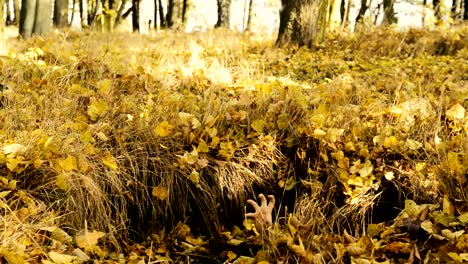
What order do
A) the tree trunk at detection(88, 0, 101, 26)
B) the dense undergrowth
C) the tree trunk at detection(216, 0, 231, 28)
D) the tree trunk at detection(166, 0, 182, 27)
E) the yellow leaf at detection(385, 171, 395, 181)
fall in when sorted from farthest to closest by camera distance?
the tree trunk at detection(216, 0, 231, 28) → the tree trunk at detection(166, 0, 182, 27) → the tree trunk at detection(88, 0, 101, 26) → the yellow leaf at detection(385, 171, 395, 181) → the dense undergrowth

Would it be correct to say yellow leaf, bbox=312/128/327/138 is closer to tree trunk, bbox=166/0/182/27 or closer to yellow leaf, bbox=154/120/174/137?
yellow leaf, bbox=154/120/174/137

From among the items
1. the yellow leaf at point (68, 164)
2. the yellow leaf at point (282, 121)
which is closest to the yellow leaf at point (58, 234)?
the yellow leaf at point (68, 164)

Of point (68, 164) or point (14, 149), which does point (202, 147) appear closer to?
point (68, 164)

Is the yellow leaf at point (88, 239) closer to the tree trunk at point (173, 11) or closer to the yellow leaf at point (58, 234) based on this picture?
the yellow leaf at point (58, 234)

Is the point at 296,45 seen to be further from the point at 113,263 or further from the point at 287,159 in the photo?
the point at 113,263

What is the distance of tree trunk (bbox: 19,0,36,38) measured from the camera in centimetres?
734

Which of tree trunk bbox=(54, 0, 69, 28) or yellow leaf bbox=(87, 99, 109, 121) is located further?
tree trunk bbox=(54, 0, 69, 28)

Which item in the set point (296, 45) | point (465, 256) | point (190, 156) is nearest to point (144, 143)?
point (190, 156)

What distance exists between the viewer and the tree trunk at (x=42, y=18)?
732 cm

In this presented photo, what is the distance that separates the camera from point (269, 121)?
9.64 feet

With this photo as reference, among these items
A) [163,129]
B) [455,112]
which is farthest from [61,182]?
[455,112]

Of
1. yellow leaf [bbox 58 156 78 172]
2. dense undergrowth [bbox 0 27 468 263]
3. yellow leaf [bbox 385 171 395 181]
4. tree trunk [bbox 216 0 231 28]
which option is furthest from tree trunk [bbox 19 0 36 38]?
tree trunk [bbox 216 0 231 28]

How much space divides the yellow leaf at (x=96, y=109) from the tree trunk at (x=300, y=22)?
329cm

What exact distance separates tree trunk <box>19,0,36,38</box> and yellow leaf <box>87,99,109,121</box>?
5.24 m
